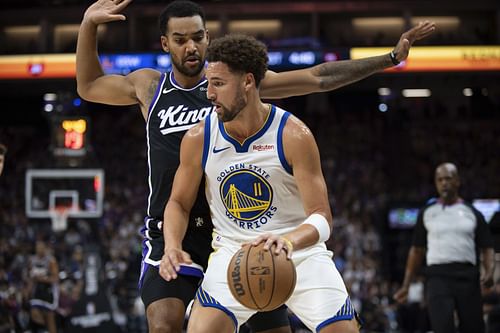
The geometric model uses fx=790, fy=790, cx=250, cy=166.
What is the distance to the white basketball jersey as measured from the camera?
404 cm

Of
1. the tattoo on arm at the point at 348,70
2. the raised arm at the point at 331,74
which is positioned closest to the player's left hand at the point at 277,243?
the raised arm at the point at 331,74

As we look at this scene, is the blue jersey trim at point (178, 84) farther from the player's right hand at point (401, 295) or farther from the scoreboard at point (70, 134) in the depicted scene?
the scoreboard at point (70, 134)

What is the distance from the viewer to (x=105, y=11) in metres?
4.73

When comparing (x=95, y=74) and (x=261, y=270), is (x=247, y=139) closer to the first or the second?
(x=261, y=270)

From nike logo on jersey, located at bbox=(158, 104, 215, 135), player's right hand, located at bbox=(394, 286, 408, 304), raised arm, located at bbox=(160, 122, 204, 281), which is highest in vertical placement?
nike logo on jersey, located at bbox=(158, 104, 215, 135)

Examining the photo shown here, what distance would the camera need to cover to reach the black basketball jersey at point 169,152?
4515 millimetres

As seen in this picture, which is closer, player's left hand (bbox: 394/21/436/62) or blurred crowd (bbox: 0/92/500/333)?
player's left hand (bbox: 394/21/436/62)

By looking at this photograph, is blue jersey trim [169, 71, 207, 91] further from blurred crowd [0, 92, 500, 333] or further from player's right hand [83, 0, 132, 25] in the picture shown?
blurred crowd [0, 92, 500, 333]

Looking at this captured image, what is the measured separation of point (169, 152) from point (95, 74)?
0.78 meters

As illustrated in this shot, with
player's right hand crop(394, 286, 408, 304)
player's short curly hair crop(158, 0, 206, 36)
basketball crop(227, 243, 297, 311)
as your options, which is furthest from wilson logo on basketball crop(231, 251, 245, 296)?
player's right hand crop(394, 286, 408, 304)

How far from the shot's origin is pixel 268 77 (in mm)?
4734

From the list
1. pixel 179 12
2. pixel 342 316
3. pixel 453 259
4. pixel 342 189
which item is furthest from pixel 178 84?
pixel 342 189

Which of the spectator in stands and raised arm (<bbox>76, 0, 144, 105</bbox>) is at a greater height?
raised arm (<bbox>76, 0, 144, 105</bbox>)

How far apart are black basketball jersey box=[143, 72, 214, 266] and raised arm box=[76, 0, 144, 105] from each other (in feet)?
0.89
